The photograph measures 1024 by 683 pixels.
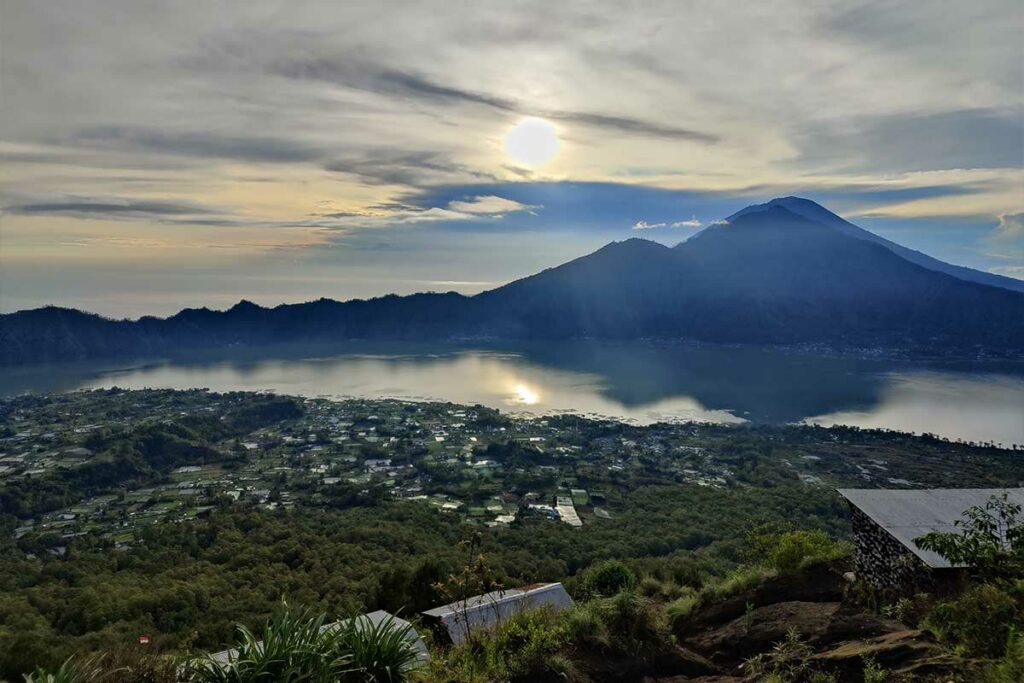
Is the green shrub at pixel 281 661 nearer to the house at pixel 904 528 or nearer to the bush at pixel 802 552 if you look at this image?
the house at pixel 904 528

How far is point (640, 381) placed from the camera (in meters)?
87.9

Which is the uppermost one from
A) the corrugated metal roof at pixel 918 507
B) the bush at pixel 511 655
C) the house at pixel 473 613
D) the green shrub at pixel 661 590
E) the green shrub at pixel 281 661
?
the green shrub at pixel 281 661

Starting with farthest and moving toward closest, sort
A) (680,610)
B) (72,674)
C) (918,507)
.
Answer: (680,610) < (918,507) < (72,674)

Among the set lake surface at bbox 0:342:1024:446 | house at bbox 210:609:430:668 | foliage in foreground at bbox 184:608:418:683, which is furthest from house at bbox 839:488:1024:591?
lake surface at bbox 0:342:1024:446

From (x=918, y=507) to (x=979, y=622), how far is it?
3.37 metres

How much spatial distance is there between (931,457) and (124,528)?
51.7m

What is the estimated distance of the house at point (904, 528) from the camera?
636 centimetres

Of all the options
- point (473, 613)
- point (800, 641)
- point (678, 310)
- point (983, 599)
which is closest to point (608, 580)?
point (473, 613)

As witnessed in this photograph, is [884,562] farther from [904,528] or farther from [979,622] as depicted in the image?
[979,622]

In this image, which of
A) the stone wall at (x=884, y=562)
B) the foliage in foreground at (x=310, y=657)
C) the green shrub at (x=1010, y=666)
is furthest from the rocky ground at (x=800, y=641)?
the foliage in foreground at (x=310, y=657)

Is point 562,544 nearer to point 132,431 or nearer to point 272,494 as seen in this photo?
point 272,494

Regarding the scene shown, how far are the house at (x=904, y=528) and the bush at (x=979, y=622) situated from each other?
1309 mm

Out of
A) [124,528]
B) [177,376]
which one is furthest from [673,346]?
[124,528]

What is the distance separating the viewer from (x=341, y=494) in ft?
116
